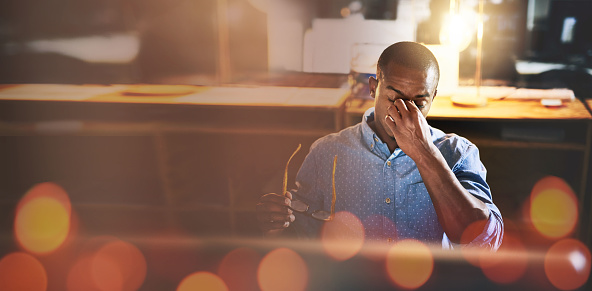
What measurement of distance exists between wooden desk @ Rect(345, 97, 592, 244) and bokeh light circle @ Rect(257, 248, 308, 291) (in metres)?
1.64

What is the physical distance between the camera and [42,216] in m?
2.71

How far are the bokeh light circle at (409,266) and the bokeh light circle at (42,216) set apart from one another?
2580mm

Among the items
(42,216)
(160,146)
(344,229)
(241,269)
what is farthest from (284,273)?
(42,216)

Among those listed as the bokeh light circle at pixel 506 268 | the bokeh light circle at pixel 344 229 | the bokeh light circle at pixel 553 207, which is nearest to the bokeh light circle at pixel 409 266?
the bokeh light circle at pixel 506 268

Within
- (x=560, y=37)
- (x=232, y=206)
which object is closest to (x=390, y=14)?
(x=560, y=37)

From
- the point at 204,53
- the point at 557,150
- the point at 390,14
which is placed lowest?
the point at 557,150

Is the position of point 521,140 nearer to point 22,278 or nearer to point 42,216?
point 22,278

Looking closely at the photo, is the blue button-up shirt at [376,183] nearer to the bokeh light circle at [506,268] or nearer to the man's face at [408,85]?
the man's face at [408,85]

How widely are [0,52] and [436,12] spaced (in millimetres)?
2493

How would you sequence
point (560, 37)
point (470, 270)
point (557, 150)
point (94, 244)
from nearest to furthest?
point (470, 270) < point (94, 244) < point (557, 150) < point (560, 37)

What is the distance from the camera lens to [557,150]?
2.16m

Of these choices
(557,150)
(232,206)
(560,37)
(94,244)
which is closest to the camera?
(94,244)

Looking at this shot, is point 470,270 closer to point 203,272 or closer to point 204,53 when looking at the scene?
point 203,272

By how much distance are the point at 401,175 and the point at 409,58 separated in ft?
1.37
